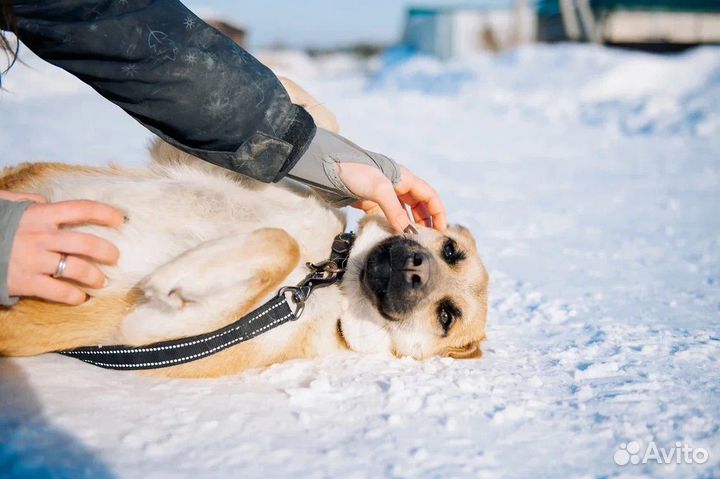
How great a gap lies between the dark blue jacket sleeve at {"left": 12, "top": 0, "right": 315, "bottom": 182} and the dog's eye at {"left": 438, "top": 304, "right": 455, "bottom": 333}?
3.65 feet

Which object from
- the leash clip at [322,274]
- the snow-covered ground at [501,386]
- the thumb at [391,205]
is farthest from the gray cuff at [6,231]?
the thumb at [391,205]

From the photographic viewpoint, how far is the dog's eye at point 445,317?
268 centimetres

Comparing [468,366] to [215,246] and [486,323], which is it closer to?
[486,323]

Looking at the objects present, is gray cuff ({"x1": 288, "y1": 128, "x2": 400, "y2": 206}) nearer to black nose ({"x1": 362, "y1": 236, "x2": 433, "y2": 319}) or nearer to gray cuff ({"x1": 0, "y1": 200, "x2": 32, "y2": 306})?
black nose ({"x1": 362, "y1": 236, "x2": 433, "y2": 319})

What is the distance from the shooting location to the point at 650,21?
1753 cm

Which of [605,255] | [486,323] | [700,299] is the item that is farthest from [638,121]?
[486,323]

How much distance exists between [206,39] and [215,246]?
709 millimetres

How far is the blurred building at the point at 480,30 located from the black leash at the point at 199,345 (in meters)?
20.4

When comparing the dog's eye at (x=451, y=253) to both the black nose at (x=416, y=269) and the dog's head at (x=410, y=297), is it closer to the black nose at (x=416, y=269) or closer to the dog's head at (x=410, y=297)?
the dog's head at (x=410, y=297)

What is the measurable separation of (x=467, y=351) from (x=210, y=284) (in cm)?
118

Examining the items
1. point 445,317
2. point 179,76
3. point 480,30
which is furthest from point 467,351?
point 480,30

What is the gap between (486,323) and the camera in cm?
287

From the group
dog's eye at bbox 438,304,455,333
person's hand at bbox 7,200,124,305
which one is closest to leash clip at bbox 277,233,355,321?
dog's eye at bbox 438,304,455,333

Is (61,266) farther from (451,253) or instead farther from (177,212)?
(451,253)
